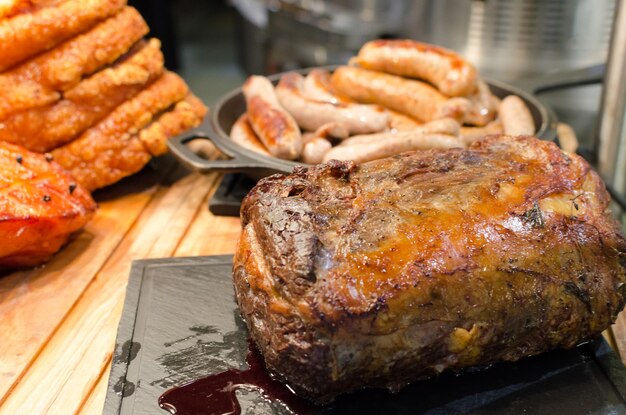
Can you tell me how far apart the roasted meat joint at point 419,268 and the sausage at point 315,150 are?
32.9 inches

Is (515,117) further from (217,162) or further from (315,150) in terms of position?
(217,162)

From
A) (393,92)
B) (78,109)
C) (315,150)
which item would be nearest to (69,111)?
(78,109)

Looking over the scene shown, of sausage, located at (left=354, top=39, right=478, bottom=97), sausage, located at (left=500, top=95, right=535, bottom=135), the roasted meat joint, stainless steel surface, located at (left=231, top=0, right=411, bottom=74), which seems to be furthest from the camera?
stainless steel surface, located at (left=231, top=0, right=411, bottom=74)

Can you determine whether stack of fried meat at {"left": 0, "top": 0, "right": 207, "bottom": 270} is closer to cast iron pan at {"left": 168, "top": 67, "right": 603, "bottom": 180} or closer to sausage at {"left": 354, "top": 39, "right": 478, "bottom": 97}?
cast iron pan at {"left": 168, "top": 67, "right": 603, "bottom": 180}

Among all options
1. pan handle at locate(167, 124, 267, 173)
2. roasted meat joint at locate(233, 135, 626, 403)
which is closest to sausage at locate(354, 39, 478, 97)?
pan handle at locate(167, 124, 267, 173)

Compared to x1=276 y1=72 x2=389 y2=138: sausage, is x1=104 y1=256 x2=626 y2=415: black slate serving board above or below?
below

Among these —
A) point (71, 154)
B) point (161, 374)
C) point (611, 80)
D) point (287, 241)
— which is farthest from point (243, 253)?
point (611, 80)

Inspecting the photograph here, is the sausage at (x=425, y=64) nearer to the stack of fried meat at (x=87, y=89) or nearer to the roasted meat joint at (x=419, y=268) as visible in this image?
the stack of fried meat at (x=87, y=89)

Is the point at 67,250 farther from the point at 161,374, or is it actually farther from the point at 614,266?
the point at 614,266

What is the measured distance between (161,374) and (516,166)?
138 centimetres

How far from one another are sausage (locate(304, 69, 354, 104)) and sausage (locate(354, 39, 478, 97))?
23 centimetres

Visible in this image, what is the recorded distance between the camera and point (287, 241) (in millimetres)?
1768

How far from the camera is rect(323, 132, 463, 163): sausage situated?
9.20 feet

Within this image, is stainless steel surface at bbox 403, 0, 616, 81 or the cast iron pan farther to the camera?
stainless steel surface at bbox 403, 0, 616, 81
